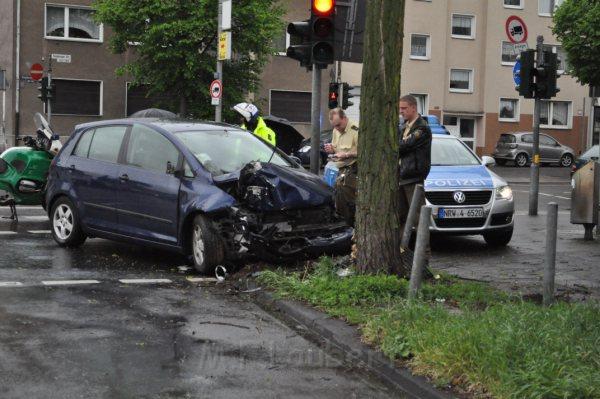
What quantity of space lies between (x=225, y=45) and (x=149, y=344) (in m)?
15.6

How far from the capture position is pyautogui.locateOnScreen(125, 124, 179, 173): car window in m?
10.0

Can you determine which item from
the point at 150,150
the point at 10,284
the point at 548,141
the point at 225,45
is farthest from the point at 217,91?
the point at 548,141

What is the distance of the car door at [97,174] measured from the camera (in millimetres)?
10523

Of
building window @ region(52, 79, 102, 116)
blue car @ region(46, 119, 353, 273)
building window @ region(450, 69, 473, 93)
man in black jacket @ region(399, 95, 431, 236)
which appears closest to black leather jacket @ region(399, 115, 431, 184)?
man in black jacket @ region(399, 95, 431, 236)

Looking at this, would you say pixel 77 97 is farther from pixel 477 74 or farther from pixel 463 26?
pixel 477 74

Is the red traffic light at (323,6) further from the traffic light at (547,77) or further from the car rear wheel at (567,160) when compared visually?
the car rear wheel at (567,160)

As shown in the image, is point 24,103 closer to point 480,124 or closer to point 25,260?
point 480,124

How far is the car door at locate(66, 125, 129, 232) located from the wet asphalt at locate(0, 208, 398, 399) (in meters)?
1.08

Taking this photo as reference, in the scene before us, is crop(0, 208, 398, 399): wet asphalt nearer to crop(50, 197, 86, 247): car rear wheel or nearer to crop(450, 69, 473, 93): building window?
crop(50, 197, 86, 247): car rear wheel

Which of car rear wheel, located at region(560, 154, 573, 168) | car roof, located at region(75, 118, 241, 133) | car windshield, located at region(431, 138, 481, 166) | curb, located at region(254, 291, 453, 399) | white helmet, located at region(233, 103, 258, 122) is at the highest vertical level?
white helmet, located at region(233, 103, 258, 122)

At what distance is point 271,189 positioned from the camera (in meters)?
9.31

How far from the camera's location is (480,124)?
48531mm

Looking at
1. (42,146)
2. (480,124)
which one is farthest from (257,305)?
(480,124)

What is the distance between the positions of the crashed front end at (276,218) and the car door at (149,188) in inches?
25.8
